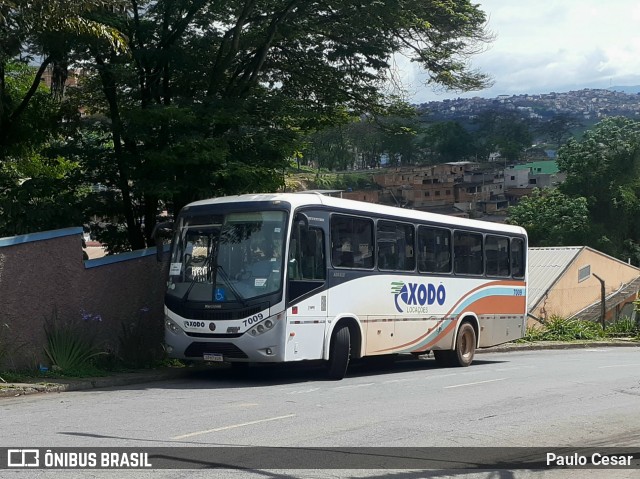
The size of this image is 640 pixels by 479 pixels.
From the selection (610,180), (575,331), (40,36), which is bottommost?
(575,331)

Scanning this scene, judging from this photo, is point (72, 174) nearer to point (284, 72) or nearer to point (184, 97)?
point (184, 97)

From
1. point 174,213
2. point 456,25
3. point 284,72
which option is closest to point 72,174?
point 174,213

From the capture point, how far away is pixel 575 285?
4503 centimetres

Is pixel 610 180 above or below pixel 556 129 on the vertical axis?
below

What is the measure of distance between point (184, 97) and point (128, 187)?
2.49 m

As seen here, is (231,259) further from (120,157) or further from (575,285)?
(575,285)

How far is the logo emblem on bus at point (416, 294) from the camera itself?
19.2 meters

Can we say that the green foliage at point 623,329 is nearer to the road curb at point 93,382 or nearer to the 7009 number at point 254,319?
the road curb at point 93,382

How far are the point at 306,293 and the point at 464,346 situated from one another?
7.22m

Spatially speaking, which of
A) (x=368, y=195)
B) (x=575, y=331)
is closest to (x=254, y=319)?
(x=575, y=331)

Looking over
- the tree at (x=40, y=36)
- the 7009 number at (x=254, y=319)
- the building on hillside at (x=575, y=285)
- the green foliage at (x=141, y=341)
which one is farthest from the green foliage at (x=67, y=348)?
the building on hillside at (x=575, y=285)

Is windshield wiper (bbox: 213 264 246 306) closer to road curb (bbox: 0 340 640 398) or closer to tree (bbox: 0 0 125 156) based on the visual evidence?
road curb (bbox: 0 340 640 398)

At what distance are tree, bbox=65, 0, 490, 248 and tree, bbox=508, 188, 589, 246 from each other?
38.9 m

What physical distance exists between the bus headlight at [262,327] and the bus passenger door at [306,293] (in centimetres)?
33
